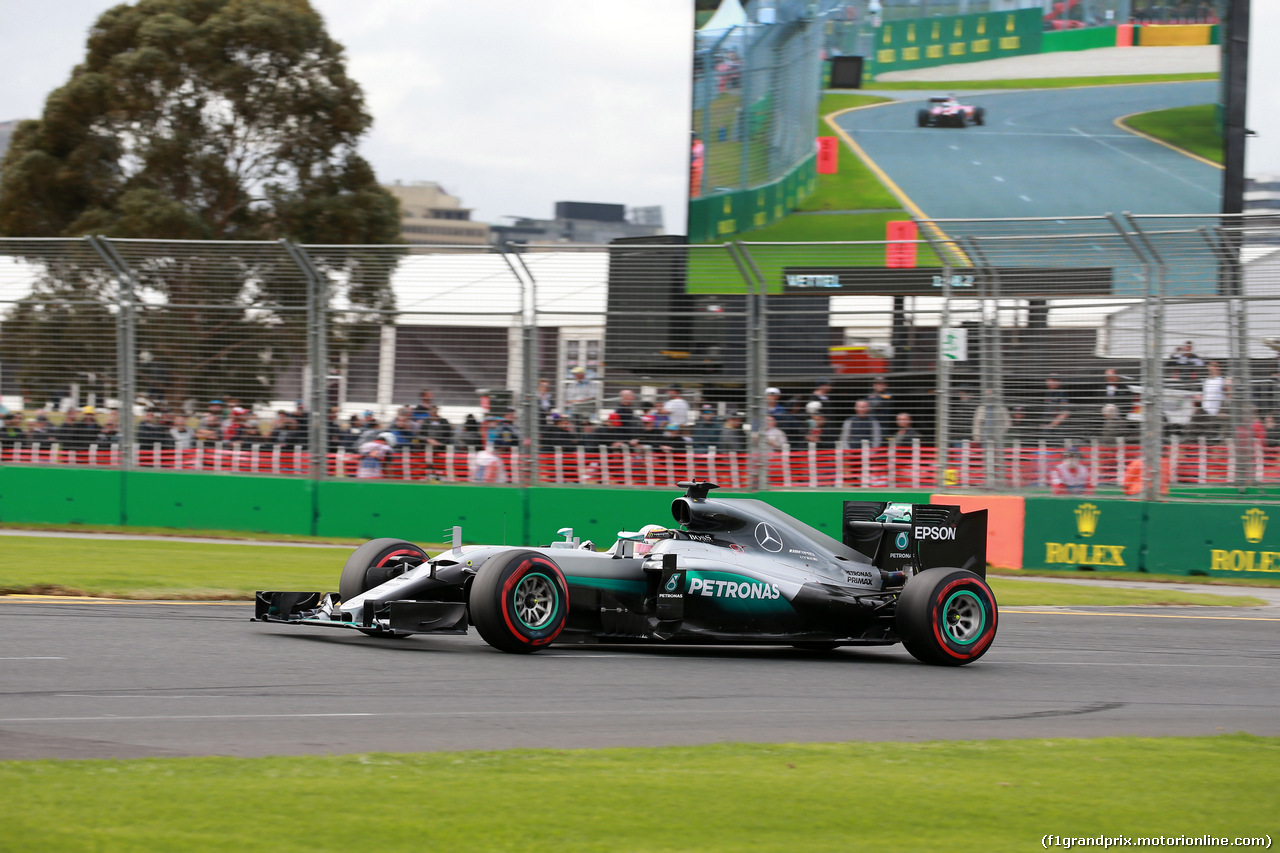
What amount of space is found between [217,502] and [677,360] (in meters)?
6.79

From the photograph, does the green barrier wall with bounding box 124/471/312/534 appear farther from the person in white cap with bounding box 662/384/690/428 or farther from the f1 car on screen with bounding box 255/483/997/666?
the f1 car on screen with bounding box 255/483/997/666

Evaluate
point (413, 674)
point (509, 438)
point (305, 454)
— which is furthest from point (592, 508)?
point (413, 674)

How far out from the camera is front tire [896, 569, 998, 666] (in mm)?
9125

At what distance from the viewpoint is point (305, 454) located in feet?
60.8

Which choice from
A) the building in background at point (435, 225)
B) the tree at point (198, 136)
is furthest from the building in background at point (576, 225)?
the tree at point (198, 136)

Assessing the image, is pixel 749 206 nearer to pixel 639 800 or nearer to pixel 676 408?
pixel 676 408

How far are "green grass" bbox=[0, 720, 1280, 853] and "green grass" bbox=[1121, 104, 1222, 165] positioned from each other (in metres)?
21.8

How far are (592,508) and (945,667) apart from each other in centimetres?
895

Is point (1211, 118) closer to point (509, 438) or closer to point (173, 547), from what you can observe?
point (509, 438)

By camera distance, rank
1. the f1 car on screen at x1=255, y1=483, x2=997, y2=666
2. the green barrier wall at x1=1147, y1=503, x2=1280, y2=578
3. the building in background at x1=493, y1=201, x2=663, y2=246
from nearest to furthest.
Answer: the f1 car on screen at x1=255, y1=483, x2=997, y2=666
the green barrier wall at x1=1147, y1=503, x2=1280, y2=578
the building in background at x1=493, y1=201, x2=663, y2=246

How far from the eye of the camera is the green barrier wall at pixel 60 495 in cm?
Result: 1906

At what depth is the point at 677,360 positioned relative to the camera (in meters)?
17.2

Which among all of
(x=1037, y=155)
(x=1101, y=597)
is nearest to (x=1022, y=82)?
(x=1037, y=155)

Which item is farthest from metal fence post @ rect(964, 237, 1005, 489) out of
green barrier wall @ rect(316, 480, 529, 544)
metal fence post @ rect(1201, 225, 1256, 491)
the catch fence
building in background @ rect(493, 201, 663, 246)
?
building in background @ rect(493, 201, 663, 246)
